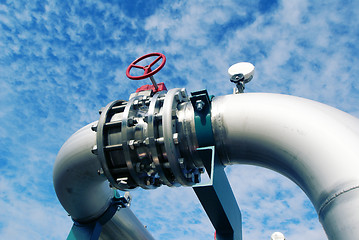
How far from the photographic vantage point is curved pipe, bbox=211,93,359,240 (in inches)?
72.1

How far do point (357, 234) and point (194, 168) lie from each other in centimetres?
161

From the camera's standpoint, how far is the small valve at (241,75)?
330 centimetres

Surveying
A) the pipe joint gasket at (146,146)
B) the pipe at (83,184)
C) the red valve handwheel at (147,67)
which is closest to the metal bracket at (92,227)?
the pipe at (83,184)

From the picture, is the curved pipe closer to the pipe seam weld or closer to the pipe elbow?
the pipe seam weld

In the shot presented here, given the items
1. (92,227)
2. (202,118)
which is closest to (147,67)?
(202,118)

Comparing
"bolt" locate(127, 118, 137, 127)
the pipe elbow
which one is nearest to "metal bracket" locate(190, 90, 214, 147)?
"bolt" locate(127, 118, 137, 127)

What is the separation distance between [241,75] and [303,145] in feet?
4.32

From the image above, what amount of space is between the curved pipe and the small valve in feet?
1.31

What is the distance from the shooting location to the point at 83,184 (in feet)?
11.9

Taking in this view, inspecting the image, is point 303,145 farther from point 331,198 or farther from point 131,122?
point 131,122

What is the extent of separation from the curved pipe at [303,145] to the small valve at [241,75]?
1.31 feet

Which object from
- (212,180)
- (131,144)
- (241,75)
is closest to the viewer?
(212,180)

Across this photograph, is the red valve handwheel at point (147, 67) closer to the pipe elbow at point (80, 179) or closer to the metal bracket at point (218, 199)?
the pipe elbow at point (80, 179)

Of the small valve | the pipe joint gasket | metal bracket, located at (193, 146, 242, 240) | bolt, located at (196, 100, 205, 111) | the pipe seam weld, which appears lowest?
the pipe seam weld
